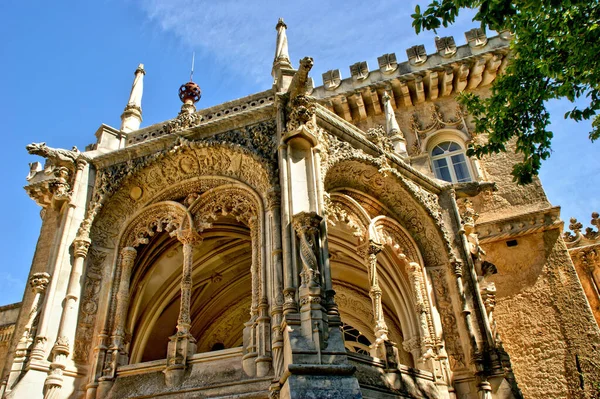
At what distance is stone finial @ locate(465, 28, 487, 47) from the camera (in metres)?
18.0

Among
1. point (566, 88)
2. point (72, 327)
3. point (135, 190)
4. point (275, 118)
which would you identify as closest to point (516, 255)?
point (566, 88)

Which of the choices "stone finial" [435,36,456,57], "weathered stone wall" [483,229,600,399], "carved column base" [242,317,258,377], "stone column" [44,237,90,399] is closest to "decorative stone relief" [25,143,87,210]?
"stone column" [44,237,90,399]

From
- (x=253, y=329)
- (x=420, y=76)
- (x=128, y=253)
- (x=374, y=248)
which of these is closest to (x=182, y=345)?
(x=253, y=329)

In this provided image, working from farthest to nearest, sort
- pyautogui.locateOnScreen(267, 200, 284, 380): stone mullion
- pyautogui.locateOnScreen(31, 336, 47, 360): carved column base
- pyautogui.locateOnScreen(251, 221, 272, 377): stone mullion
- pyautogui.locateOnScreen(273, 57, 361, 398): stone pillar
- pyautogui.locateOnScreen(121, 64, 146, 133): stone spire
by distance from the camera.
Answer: pyautogui.locateOnScreen(121, 64, 146, 133): stone spire < pyautogui.locateOnScreen(31, 336, 47, 360): carved column base < pyautogui.locateOnScreen(251, 221, 272, 377): stone mullion < pyautogui.locateOnScreen(267, 200, 284, 380): stone mullion < pyautogui.locateOnScreen(273, 57, 361, 398): stone pillar

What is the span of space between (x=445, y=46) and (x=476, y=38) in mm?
1053

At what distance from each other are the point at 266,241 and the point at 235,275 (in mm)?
5300

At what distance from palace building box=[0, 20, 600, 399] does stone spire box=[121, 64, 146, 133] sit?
51 mm

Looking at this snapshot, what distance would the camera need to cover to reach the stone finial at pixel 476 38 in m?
18.0

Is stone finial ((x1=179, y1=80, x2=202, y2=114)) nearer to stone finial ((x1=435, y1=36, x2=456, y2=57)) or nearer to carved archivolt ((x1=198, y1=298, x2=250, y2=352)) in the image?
carved archivolt ((x1=198, y1=298, x2=250, y2=352))

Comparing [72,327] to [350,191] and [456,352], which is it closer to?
[350,191]

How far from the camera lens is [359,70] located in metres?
19.0

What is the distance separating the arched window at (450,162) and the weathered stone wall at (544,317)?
296cm

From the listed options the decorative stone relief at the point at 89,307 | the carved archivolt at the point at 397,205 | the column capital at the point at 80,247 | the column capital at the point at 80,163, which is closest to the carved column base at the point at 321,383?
the decorative stone relief at the point at 89,307

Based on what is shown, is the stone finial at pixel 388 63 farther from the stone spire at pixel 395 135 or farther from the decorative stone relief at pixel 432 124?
the stone spire at pixel 395 135
